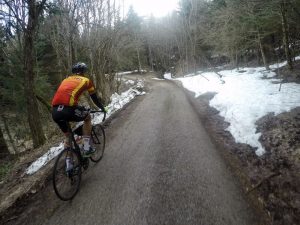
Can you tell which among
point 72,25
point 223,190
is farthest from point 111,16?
point 223,190

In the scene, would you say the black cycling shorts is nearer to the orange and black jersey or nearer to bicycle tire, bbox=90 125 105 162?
the orange and black jersey

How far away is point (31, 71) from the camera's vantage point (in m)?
8.49

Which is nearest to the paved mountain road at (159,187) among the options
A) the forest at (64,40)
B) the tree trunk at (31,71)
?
the tree trunk at (31,71)

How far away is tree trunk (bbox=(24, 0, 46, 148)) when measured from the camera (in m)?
8.09

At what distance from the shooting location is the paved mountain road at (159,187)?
12.7 ft

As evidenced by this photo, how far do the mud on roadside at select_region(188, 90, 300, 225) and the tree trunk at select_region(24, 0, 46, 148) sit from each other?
6.30 meters

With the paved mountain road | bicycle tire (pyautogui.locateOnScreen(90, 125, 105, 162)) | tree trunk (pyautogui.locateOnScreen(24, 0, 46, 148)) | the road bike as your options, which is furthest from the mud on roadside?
tree trunk (pyautogui.locateOnScreen(24, 0, 46, 148))

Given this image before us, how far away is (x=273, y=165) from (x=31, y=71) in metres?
8.06

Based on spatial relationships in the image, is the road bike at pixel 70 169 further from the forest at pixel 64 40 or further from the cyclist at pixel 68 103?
the forest at pixel 64 40

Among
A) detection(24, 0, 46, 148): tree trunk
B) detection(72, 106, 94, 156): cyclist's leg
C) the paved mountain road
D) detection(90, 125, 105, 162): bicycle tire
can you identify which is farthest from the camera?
detection(24, 0, 46, 148): tree trunk

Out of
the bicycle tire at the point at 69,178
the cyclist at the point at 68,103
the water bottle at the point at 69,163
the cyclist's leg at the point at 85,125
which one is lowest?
the bicycle tire at the point at 69,178

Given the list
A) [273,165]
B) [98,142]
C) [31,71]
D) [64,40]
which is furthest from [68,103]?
[64,40]

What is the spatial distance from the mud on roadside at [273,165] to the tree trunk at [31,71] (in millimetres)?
6302

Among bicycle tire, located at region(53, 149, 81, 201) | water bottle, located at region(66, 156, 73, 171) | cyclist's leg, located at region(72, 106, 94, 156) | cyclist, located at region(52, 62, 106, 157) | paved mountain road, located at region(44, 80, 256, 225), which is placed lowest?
paved mountain road, located at region(44, 80, 256, 225)
